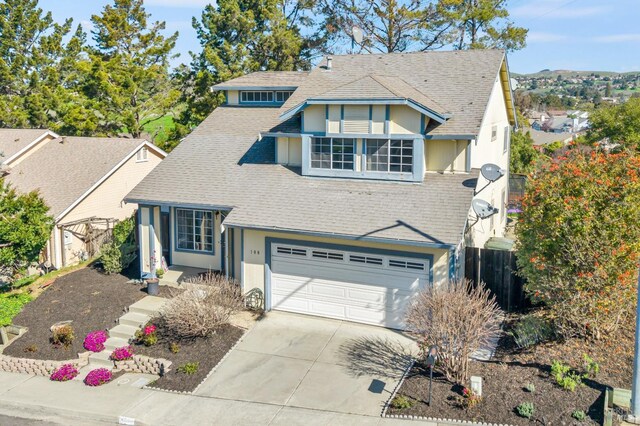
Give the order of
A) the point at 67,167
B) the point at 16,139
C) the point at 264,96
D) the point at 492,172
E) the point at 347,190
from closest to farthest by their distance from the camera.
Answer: the point at 492,172, the point at 347,190, the point at 264,96, the point at 67,167, the point at 16,139

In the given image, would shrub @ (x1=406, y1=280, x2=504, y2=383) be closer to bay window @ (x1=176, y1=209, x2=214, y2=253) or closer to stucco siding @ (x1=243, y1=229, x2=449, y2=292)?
stucco siding @ (x1=243, y1=229, x2=449, y2=292)

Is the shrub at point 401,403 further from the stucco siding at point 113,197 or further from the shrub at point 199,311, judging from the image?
the stucco siding at point 113,197

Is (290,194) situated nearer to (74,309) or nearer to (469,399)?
(74,309)

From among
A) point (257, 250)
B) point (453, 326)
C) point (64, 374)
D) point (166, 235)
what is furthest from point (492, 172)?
point (64, 374)

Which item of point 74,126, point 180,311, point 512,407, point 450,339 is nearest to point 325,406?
point 450,339

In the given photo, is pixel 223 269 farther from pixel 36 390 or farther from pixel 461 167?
pixel 461 167

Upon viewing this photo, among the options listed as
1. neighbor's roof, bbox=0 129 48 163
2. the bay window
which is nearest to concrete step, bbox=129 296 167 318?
the bay window
